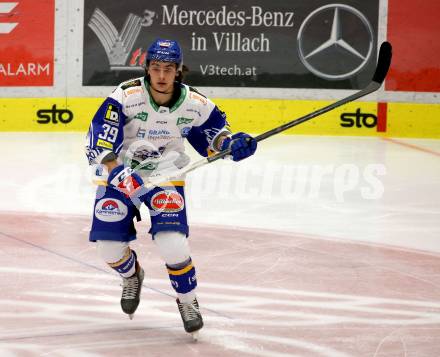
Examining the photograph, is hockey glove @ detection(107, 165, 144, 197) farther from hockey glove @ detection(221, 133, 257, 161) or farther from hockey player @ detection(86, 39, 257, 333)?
hockey glove @ detection(221, 133, 257, 161)

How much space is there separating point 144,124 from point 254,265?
1.72m

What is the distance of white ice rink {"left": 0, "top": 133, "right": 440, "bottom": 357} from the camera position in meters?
4.80

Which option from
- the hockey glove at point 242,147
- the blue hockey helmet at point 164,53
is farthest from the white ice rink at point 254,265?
the blue hockey helmet at point 164,53

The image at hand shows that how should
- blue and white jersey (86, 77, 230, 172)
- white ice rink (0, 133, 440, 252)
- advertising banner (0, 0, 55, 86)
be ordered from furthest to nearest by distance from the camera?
advertising banner (0, 0, 55, 86), white ice rink (0, 133, 440, 252), blue and white jersey (86, 77, 230, 172)

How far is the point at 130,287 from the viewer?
5.14 m

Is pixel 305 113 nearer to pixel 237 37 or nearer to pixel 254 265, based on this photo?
pixel 237 37

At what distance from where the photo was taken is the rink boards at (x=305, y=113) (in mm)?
12023

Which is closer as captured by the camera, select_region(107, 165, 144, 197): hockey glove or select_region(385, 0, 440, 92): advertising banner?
select_region(107, 165, 144, 197): hockey glove

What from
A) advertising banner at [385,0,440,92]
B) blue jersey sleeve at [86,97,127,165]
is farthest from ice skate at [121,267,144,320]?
advertising banner at [385,0,440,92]

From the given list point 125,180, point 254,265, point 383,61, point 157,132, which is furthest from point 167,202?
point 254,265

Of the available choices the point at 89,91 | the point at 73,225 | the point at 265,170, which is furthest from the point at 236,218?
the point at 89,91

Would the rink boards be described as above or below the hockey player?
below

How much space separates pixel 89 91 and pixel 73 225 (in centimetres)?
487

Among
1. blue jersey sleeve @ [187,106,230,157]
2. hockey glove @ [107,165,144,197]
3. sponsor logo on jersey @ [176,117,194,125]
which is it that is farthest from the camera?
blue jersey sleeve @ [187,106,230,157]
